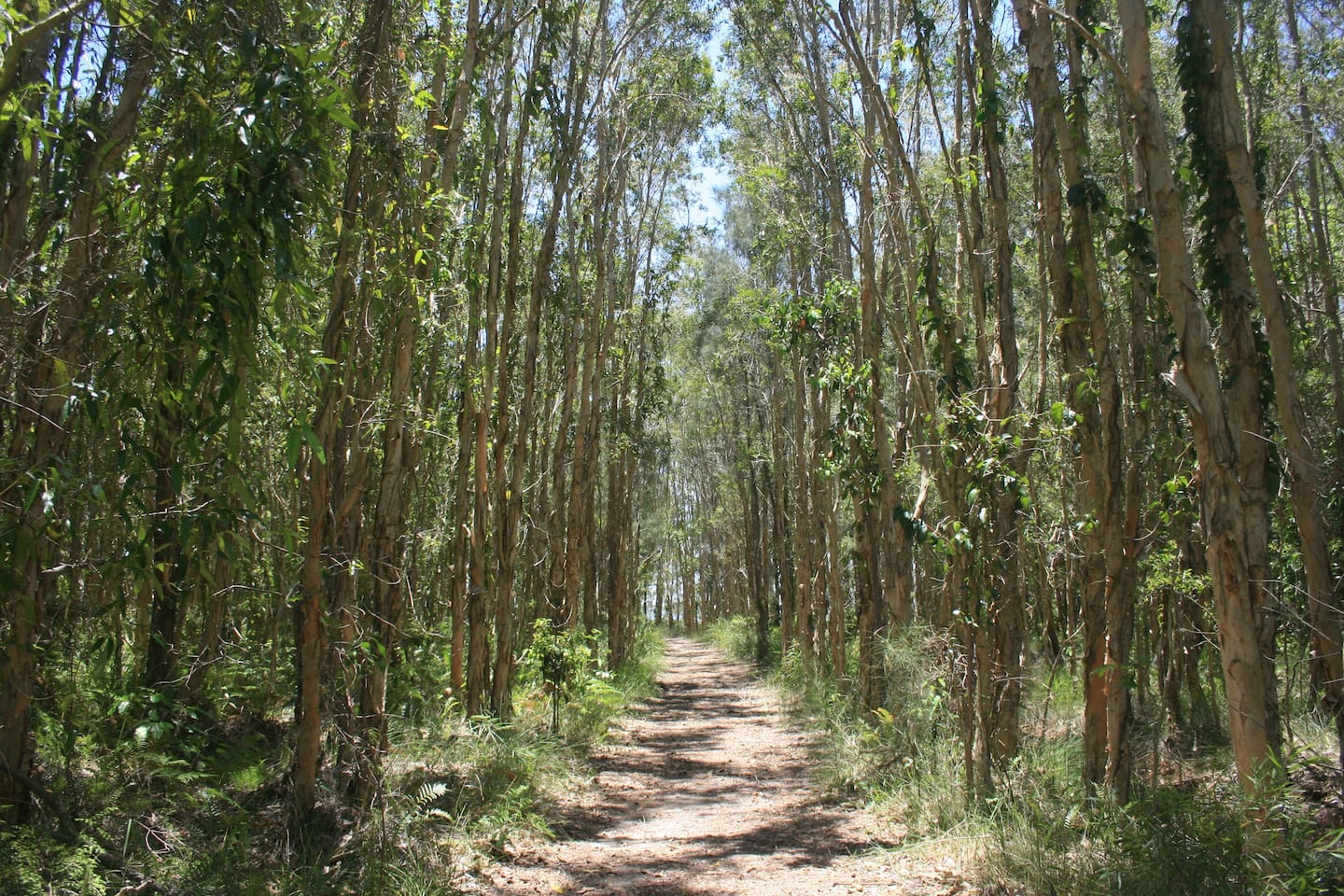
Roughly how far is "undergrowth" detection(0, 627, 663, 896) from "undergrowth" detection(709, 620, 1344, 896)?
9.72 ft

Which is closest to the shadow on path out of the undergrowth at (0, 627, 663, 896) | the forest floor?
the forest floor

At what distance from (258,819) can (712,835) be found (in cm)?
359

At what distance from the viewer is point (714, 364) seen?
25.8m

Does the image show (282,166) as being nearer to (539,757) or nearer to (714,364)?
Answer: (539,757)

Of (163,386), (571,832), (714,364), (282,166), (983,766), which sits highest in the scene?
(714,364)

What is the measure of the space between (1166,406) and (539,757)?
668 cm

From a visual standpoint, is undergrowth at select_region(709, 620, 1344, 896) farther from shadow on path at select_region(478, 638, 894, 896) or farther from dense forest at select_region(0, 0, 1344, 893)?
shadow on path at select_region(478, 638, 894, 896)

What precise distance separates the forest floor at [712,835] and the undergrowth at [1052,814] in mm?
314

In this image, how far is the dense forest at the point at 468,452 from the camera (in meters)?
3.73

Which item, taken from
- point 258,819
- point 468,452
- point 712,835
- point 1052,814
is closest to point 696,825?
point 712,835

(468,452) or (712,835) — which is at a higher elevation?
(468,452)

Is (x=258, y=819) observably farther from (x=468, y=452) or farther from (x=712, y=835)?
(x=468, y=452)

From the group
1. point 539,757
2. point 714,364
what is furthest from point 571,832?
point 714,364

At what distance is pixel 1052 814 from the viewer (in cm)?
546
